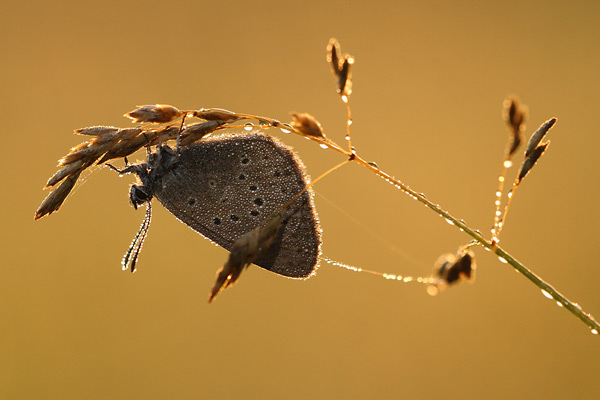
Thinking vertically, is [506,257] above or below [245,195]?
above

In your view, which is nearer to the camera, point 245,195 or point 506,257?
point 506,257

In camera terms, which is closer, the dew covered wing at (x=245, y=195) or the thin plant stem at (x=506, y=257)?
the thin plant stem at (x=506, y=257)

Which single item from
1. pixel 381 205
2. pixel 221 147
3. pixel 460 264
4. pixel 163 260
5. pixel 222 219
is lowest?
pixel 163 260

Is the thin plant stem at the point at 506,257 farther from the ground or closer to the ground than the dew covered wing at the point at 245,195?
farther from the ground

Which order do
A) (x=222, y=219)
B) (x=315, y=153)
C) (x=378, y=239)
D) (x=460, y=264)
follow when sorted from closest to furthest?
(x=460, y=264) < (x=222, y=219) < (x=378, y=239) < (x=315, y=153)

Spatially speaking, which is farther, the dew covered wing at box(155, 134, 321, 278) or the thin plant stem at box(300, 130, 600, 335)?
the dew covered wing at box(155, 134, 321, 278)

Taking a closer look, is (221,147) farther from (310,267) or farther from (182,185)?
(310,267)

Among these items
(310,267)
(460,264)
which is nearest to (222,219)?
(310,267)

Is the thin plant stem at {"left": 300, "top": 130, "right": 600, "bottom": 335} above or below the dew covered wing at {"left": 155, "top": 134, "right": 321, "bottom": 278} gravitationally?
above
